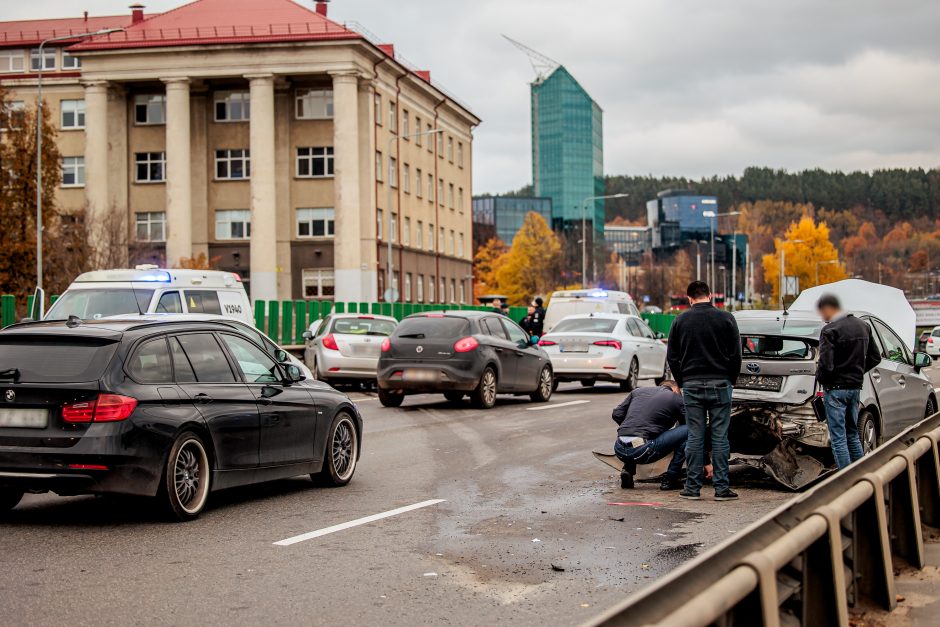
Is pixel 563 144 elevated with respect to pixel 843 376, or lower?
elevated

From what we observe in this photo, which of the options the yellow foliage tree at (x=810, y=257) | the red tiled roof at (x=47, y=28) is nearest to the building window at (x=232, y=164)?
the red tiled roof at (x=47, y=28)

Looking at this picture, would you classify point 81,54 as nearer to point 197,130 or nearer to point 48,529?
point 197,130

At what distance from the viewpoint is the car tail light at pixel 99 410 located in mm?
8867

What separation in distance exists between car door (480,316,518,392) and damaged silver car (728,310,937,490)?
913cm

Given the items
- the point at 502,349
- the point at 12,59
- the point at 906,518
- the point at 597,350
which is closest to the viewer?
the point at 906,518

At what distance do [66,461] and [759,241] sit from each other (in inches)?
6650

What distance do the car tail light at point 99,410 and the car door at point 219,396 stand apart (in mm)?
678

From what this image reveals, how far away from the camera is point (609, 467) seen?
13258mm

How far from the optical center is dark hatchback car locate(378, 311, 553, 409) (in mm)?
20938

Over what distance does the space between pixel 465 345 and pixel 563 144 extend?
170262 mm

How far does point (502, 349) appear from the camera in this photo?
2192cm

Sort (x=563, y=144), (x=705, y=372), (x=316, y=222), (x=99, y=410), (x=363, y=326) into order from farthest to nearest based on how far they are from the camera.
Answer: (x=563, y=144)
(x=316, y=222)
(x=363, y=326)
(x=705, y=372)
(x=99, y=410)

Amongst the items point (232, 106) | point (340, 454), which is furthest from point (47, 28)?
point (340, 454)

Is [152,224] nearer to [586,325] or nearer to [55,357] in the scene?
[586,325]
